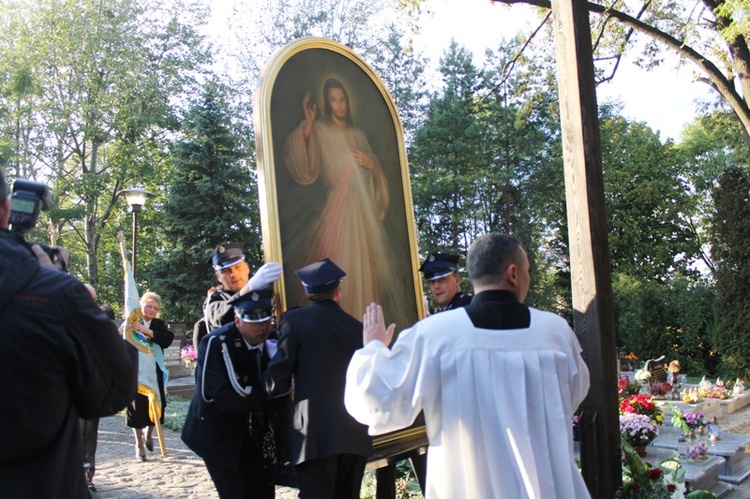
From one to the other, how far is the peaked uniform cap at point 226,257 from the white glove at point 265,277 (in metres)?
0.45

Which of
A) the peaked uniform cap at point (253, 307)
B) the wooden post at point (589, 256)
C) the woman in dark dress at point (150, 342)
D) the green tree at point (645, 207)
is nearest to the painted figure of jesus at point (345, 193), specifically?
the peaked uniform cap at point (253, 307)

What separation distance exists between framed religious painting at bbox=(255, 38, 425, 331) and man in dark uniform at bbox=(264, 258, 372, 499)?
0.63 meters

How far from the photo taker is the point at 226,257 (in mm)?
5152

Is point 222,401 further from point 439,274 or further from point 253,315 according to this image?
point 439,274

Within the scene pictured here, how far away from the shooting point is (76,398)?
2287 mm

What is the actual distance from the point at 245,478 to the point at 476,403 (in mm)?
2179

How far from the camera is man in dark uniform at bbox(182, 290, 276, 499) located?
4238 mm

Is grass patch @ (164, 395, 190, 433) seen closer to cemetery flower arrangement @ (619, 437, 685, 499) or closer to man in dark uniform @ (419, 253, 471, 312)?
man in dark uniform @ (419, 253, 471, 312)

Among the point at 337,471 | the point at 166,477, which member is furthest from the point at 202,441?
the point at 166,477

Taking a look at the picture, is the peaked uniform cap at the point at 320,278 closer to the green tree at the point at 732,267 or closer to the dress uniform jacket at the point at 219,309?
the dress uniform jacket at the point at 219,309

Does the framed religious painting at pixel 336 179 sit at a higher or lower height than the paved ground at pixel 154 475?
higher

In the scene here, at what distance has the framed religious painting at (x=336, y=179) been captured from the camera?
17.0 ft

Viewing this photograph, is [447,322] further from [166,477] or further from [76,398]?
[166,477]

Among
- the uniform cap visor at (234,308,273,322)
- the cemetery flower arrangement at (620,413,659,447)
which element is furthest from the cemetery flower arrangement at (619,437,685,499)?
the uniform cap visor at (234,308,273,322)
